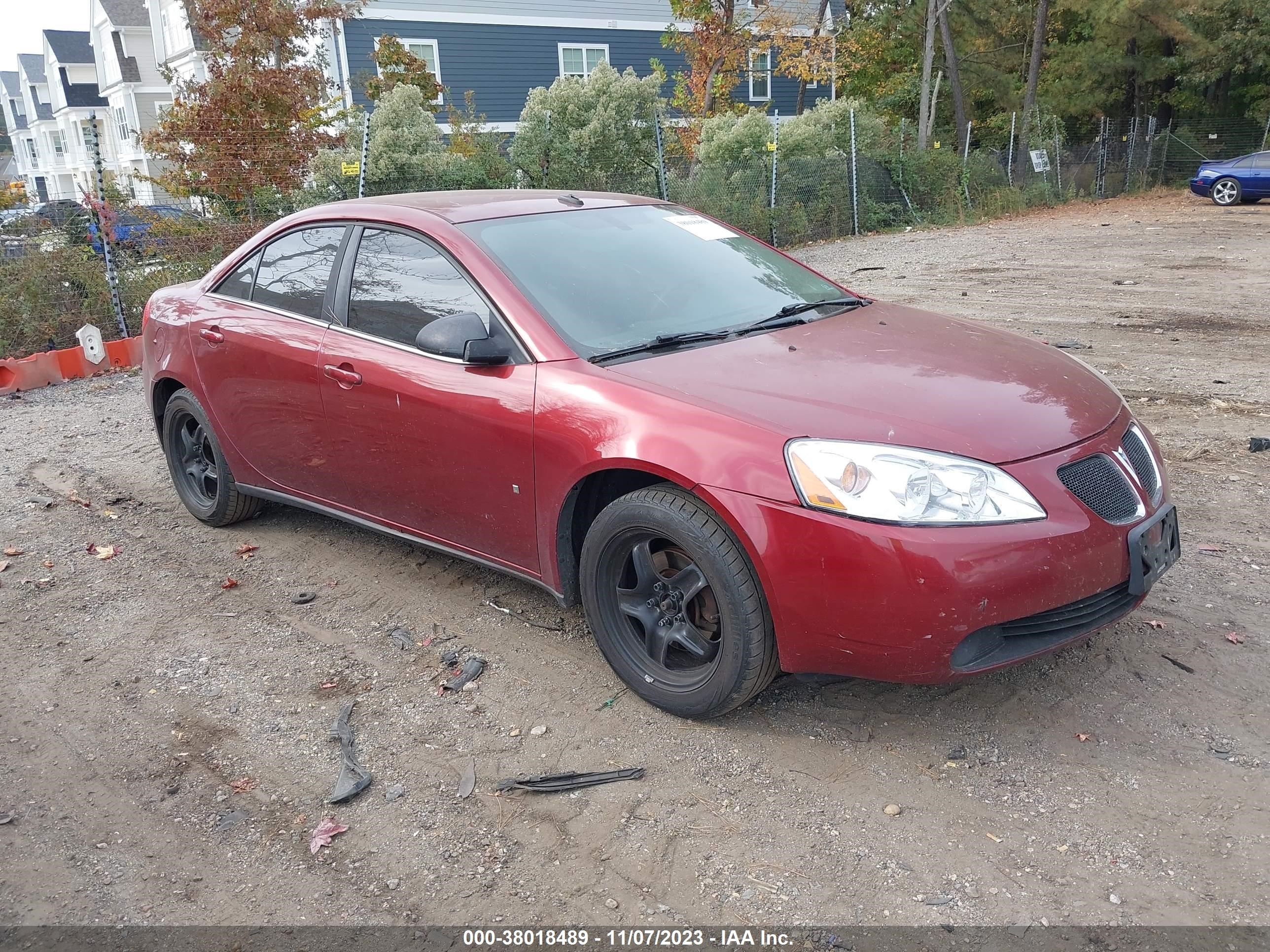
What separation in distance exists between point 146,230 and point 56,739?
356 inches

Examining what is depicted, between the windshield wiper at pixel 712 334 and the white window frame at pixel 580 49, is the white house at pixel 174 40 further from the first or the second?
the windshield wiper at pixel 712 334

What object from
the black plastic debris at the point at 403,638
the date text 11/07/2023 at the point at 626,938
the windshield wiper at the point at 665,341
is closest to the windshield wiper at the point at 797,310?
the windshield wiper at the point at 665,341

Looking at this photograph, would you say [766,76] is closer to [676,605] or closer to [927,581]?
[676,605]

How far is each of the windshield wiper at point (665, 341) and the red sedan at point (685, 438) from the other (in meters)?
0.02

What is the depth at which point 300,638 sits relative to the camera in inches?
166

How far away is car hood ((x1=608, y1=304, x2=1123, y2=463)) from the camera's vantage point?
3.04 metres

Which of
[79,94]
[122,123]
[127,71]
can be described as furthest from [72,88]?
[127,71]

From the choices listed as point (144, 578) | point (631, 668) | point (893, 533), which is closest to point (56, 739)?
point (144, 578)

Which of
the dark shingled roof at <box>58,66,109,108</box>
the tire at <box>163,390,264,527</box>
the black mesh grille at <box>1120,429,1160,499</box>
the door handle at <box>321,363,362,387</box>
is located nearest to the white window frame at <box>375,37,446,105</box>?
the tire at <box>163,390,264,527</box>

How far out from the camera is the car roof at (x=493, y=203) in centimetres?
421

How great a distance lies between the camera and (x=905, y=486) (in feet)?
9.53

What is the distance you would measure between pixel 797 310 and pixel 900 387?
0.97 meters

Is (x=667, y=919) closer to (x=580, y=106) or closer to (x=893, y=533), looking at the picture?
(x=893, y=533)

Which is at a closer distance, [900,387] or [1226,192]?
[900,387]
